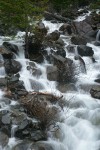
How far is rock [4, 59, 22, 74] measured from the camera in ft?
44.9

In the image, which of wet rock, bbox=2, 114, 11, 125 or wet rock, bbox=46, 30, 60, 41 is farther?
wet rock, bbox=46, 30, 60, 41

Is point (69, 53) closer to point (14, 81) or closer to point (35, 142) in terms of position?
point (14, 81)

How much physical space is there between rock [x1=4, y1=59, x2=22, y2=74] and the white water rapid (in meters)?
0.17

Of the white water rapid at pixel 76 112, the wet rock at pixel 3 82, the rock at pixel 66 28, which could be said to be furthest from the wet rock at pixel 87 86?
the rock at pixel 66 28

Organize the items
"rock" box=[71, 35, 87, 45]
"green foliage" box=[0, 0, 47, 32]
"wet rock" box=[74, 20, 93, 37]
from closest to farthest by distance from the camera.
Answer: "green foliage" box=[0, 0, 47, 32] < "rock" box=[71, 35, 87, 45] < "wet rock" box=[74, 20, 93, 37]

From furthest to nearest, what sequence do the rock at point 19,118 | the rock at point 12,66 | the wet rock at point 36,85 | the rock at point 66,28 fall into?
the rock at point 66,28 → the rock at point 12,66 → the wet rock at point 36,85 → the rock at point 19,118

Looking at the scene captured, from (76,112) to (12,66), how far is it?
11.3 ft

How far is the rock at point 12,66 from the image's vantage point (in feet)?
44.9

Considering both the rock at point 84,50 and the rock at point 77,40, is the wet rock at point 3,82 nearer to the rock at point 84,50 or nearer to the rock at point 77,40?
the rock at point 84,50

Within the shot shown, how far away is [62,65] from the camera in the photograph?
14375 millimetres

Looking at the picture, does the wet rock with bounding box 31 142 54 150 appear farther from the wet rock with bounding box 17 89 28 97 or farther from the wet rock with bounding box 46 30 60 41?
the wet rock with bounding box 46 30 60 41

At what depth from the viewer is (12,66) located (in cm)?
1390

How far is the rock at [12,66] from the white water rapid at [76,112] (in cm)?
17

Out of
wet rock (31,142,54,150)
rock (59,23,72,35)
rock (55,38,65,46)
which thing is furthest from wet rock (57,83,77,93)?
rock (59,23,72,35)
